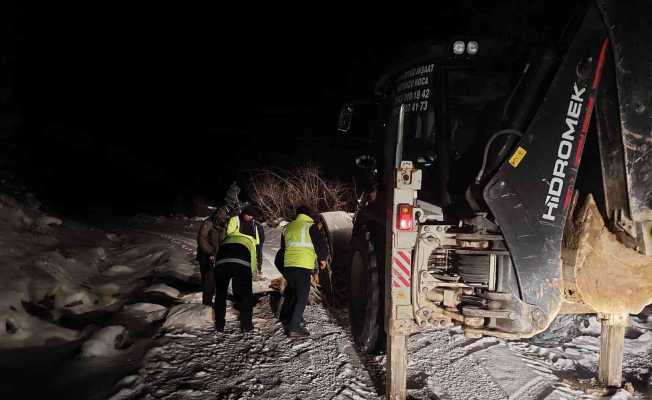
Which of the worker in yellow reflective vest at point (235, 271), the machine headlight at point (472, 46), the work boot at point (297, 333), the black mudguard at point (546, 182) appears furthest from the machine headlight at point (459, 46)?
the work boot at point (297, 333)

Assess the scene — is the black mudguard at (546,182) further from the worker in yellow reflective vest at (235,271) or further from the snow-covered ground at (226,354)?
the worker in yellow reflective vest at (235,271)

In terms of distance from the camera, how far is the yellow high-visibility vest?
5410 millimetres

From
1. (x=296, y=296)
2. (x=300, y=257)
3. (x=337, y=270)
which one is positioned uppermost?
(x=300, y=257)

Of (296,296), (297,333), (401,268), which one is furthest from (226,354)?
(401,268)

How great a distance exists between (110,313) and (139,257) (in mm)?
3839

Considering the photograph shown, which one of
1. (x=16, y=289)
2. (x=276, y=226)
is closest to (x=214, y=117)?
(x=276, y=226)

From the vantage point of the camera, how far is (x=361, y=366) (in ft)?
14.7

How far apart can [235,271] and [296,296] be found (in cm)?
79

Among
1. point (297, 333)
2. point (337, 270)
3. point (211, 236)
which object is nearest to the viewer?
point (297, 333)

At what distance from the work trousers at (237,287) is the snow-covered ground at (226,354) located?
19cm

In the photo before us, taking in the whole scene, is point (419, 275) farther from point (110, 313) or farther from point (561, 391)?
point (110, 313)

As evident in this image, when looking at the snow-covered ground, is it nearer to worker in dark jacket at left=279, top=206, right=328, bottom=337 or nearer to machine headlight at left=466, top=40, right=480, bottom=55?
worker in dark jacket at left=279, top=206, right=328, bottom=337

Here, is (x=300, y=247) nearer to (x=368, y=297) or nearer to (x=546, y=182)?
(x=368, y=297)

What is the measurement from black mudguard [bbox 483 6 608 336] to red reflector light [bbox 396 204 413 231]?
580 mm
